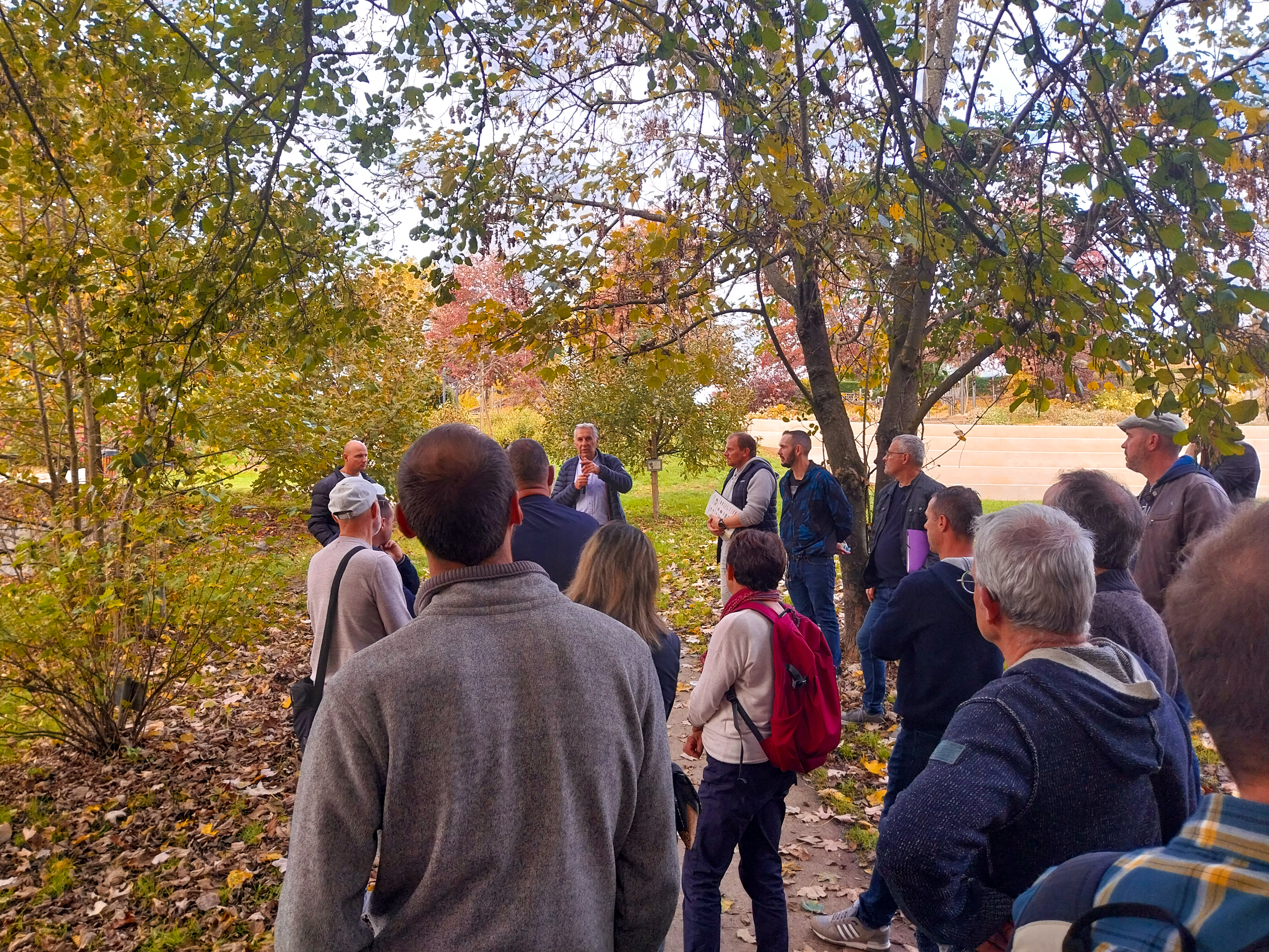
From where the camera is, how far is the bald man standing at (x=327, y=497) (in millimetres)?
6039

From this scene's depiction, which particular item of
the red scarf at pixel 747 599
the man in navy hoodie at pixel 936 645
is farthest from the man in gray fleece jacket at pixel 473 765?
the man in navy hoodie at pixel 936 645

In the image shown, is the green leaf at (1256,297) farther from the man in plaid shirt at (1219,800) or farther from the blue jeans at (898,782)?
the blue jeans at (898,782)

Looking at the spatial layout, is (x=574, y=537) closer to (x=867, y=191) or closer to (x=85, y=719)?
(x=867, y=191)

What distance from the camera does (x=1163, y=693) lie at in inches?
73.3

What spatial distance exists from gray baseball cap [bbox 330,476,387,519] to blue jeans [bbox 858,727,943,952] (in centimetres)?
254

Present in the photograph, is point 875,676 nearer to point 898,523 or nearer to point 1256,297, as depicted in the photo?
point 898,523

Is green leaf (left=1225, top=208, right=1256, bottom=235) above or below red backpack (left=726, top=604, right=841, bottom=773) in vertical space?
above

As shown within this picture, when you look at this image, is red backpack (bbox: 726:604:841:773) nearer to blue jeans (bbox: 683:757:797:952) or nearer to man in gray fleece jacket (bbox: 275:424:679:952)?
blue jeans (bbox: 683:757:797:952)

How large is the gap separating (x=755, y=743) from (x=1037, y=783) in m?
1.44

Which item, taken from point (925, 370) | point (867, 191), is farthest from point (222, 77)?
point (925, 370)

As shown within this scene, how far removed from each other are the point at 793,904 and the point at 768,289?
524 centimetres

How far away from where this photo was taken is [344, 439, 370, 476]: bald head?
6.61 meters

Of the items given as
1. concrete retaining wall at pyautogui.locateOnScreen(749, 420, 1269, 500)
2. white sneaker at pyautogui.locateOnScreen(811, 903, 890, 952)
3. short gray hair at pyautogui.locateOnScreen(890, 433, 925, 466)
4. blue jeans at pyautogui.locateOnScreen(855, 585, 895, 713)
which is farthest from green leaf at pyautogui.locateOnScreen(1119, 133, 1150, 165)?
concrete retaining wall at pyautogui.locateOnScreen(749, 420, 1269, 500)

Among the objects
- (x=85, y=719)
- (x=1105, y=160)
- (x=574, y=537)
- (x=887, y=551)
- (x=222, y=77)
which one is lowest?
(x=85, y=719)
